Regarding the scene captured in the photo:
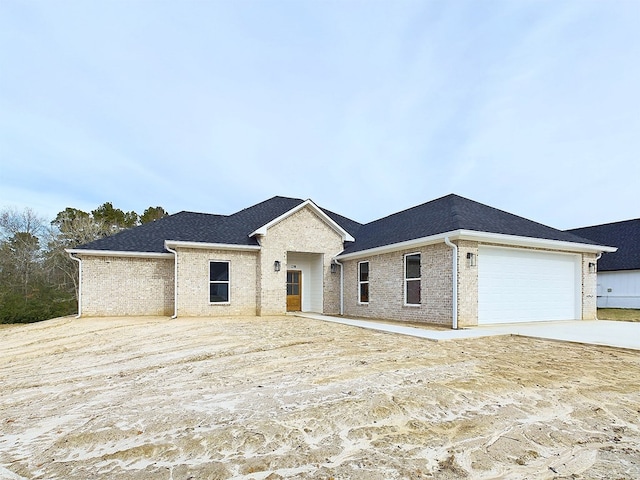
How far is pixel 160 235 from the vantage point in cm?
1628

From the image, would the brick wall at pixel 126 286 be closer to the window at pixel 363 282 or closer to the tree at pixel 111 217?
the window at pixel 363 282

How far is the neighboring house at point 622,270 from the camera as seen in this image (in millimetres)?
20406

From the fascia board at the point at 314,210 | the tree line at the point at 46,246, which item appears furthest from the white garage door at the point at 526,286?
the tree line at the point at 46,246

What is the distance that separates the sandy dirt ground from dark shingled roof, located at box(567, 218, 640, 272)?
1811 cm

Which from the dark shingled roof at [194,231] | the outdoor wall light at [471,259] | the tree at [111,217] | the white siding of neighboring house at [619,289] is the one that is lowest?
the white siding of neighboring house at [619,289]

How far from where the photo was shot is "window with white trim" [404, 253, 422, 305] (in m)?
12.3

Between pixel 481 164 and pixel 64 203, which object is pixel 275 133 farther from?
pixel 64 203

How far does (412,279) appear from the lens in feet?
41.1

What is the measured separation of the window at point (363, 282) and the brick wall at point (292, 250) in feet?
5.07

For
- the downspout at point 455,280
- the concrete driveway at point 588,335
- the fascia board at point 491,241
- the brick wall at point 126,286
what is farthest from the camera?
the brick wall at point 126,286

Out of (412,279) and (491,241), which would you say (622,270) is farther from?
(412,279)

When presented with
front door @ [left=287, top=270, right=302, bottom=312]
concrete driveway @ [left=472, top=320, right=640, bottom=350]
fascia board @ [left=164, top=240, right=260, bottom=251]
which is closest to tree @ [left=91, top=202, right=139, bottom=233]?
fascia board @ [left=164, top=240, right=260, bottom=251]

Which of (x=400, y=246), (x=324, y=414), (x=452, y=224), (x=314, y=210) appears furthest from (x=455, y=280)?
(x=324, y=414)

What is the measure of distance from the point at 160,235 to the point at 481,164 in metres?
16.2
